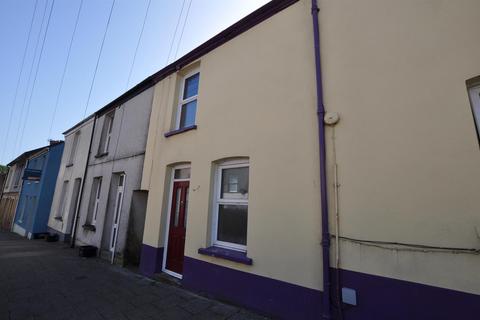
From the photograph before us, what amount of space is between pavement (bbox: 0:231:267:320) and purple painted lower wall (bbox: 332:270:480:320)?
60.2 inches

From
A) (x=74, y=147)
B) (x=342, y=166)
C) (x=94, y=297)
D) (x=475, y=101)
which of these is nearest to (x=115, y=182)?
(x=94, y=297)

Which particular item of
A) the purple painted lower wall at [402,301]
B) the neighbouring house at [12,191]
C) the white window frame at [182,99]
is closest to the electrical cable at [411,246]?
the purple painted lower wall at [402,301]

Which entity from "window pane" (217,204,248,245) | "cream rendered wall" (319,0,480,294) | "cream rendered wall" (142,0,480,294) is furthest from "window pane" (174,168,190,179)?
"cream rendered wall" (319,0,480,294)

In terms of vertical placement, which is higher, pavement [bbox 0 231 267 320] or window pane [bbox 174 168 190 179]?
window pane [bbox 174 168 190 179]

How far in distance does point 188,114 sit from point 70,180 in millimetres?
8931

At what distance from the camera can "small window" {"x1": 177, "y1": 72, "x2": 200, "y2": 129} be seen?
6.09 metres

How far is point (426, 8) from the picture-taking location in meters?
2.91

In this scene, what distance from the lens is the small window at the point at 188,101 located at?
20.0 ft

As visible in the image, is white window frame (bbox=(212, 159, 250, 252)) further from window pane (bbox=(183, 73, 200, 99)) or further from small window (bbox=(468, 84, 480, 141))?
small window (bbox=(468, 84, 480, 141))

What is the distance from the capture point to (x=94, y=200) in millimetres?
9148

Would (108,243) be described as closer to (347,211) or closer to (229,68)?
(229,68)

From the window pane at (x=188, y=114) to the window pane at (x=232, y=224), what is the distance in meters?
2.60

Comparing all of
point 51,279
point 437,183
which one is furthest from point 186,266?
point 437,183

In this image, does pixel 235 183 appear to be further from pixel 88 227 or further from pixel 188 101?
pixel 88 227
